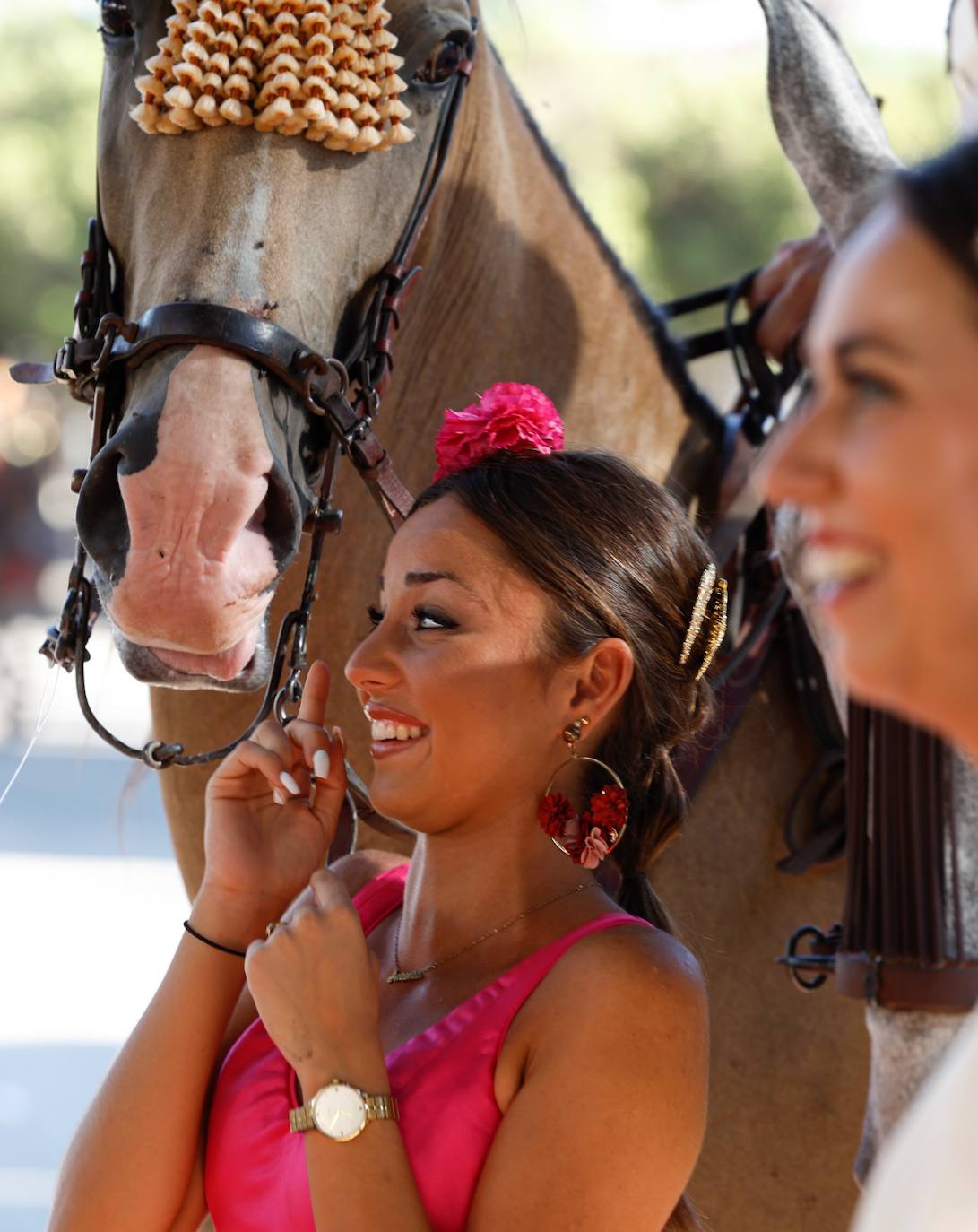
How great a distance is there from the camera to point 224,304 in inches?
75.5

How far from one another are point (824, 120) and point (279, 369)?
749 millimetres

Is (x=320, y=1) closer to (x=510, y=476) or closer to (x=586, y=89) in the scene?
(x=510, y=476)

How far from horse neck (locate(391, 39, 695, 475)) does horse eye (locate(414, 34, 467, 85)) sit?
0.39ft

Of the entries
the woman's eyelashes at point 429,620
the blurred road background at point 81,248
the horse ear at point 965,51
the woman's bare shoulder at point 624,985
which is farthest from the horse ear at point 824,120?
the blurred road background at point 81,248

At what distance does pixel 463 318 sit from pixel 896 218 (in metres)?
1.70

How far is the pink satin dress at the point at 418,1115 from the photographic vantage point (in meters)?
1.47

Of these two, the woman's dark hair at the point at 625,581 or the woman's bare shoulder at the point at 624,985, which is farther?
the woman's dark hair at the point at 625,581

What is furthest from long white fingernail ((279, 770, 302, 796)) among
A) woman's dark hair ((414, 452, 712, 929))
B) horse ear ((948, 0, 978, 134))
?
horse ear ((948, 0, 978, 134))

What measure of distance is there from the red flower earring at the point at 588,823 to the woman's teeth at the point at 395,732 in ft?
0.51

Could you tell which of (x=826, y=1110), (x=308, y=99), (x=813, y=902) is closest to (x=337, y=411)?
(x=308, y=99)

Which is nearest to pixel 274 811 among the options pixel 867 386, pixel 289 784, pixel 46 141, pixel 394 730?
pixel 289 784

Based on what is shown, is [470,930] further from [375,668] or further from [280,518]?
[280,518]

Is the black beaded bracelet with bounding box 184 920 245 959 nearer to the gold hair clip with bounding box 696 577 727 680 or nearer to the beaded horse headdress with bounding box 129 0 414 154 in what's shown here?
the gold hair clip with bounding box 696 577 727 680

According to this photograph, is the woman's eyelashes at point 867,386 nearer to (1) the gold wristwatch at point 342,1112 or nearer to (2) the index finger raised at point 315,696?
(1) the gold wristwatch at point 342,1112
